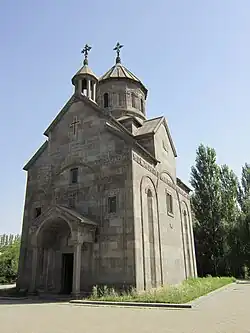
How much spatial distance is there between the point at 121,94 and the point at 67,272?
1521cm

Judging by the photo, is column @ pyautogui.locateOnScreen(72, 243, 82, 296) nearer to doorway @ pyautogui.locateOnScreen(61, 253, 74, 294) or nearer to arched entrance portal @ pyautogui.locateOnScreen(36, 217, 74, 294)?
arched entrance portal @ pyautogui.locateOnScreen(36, 217, 74, 294)

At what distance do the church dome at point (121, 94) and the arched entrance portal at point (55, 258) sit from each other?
36.1 ft

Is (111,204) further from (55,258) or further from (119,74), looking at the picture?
(119,74)

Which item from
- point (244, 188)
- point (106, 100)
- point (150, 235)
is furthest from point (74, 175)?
point (244, 188)

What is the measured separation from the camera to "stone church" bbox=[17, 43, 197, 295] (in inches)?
605

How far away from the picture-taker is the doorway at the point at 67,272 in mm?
17348

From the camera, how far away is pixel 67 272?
1769 centimetres

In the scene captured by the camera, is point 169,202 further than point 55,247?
Yes

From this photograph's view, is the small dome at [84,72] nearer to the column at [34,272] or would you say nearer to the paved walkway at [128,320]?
the column at [34,272]

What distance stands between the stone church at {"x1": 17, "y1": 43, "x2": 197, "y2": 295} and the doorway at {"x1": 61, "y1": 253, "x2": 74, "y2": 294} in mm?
58

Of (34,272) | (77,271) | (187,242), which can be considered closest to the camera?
(77,271)

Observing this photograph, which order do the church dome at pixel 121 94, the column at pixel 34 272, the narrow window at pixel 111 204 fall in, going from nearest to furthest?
the narrow window at pixel 111 204 → the column at pixel 34 272 → the church dome at pixel 121 94

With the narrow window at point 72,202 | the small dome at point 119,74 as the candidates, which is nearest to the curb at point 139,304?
the narrow window at point 72,202

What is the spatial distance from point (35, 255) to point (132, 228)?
6.27m
